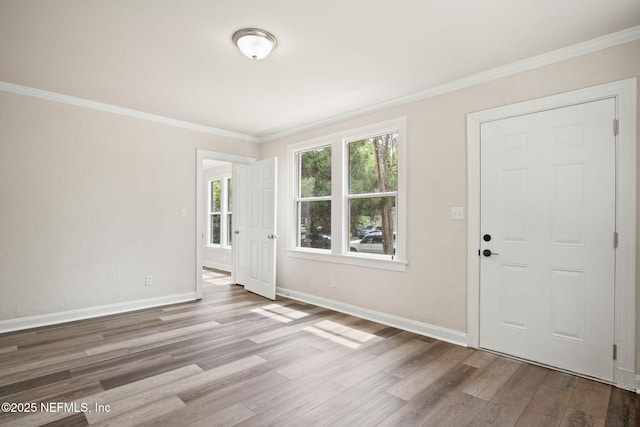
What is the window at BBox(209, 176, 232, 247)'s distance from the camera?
7785 millimetres

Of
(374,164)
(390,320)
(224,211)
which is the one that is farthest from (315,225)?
(224,211)

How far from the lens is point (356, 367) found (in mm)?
2742

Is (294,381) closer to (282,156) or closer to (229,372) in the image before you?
(229,372)

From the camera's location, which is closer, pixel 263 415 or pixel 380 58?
pixel 263 415

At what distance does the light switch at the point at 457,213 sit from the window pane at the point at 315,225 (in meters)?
1.79

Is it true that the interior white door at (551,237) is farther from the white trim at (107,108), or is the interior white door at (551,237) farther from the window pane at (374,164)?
the white trim at (107,108)

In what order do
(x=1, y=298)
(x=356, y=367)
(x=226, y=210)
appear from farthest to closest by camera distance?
(x=226, y=210)
(x=1, y=298)
(x=356, y=367)

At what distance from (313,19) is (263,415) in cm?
263

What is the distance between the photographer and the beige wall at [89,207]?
141 inches

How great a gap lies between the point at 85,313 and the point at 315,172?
11.1 ft

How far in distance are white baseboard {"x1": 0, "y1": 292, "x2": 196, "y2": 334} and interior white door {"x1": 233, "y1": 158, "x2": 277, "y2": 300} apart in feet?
3.18

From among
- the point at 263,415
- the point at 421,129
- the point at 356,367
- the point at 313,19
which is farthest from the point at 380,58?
the point at 263,415

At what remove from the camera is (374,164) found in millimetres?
4156

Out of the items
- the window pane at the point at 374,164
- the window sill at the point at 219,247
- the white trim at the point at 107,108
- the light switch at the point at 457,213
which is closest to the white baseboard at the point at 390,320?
the light switch at the point at 457,213
